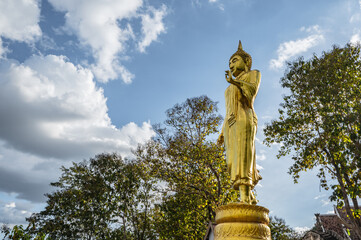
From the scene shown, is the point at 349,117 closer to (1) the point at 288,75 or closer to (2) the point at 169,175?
(1) the point at 288,75

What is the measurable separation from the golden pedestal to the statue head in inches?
112

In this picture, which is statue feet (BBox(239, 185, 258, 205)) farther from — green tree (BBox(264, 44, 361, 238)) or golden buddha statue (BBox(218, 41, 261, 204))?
green tree (BBox(264, 44, 361, 238))

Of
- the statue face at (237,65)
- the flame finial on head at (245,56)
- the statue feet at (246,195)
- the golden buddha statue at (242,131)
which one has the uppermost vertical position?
Result: the flame finial on head at (245,56)

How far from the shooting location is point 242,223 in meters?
3.64

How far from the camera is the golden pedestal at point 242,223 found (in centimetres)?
356

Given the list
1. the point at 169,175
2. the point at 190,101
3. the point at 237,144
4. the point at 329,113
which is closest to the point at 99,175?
the point at 169,175

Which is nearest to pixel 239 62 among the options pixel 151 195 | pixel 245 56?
pixel 245 56

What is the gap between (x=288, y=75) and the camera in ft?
39.1

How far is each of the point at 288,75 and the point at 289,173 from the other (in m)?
4.19

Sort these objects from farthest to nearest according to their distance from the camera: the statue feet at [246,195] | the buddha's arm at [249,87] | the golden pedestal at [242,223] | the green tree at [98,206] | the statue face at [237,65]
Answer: the green tree at [98,206] < the statue face at [237,65] < the buddha's arm at [249,87] < the statue feet at [246,195] < the golden pedestal at [242,223]

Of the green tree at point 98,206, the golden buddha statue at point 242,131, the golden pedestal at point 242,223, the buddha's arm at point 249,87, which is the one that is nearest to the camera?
the golden pedestal at point 242,223

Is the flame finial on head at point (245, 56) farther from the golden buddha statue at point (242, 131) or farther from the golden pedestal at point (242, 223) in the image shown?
the golden pedestal at point (242, 223)

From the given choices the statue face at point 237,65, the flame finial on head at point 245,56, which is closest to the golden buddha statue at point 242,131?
the statue face at point 237,65

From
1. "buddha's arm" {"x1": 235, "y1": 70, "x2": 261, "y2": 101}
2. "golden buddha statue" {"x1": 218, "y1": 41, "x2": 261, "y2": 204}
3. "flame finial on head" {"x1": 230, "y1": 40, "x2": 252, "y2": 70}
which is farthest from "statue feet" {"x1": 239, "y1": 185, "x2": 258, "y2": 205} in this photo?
"flame finial on head" {"x1": 230, "y1": 40, "x2": 252, "y2": 70}
